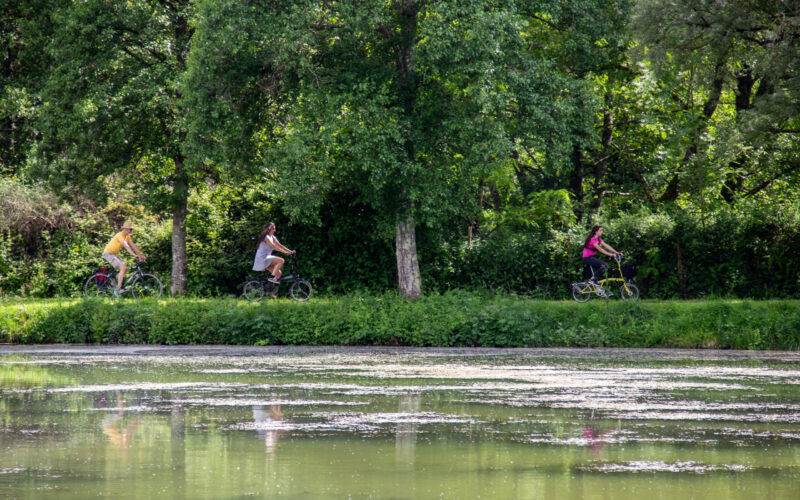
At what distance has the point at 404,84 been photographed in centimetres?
2492

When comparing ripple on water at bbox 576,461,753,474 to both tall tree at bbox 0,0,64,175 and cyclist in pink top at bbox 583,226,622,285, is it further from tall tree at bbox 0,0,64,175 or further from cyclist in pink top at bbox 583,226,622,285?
tall tree at bbox 0,0,64,175

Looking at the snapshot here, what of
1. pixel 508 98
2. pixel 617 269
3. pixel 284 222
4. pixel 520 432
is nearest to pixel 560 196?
pixel 617 269

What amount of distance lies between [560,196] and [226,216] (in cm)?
1013

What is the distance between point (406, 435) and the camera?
27.6 ft

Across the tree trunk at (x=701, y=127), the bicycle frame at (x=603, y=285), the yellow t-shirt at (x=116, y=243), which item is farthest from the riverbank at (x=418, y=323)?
the tree trunk at (x=701, y=127)

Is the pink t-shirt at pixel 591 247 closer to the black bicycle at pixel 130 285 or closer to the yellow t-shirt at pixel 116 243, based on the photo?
the black bicycle at pixel 130 285

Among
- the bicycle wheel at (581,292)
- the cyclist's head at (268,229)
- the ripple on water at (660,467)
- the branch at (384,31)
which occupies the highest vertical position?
the branch at (384,31)

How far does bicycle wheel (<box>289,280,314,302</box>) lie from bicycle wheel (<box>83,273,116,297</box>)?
537cm

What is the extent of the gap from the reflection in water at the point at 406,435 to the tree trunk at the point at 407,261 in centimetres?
1426

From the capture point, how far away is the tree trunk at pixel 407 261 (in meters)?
25.3

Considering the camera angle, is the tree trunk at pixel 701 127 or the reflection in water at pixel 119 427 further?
the tree trunk at pixel 701 127

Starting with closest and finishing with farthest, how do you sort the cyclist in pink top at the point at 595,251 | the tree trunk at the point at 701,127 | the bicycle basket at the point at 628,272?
the cyclist in pink top at the point at 595,251 → the bicycle basket at the point at 628,272 → the tree trunk at the point at 701,127

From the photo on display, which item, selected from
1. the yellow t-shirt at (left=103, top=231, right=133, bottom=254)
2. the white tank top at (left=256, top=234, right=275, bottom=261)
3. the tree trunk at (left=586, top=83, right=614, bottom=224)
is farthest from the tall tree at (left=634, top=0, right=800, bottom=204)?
the yellow t-shirt at (left=103, top=231, right=133, bottom=254)

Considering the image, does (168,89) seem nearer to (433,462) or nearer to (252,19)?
(252,19)
